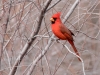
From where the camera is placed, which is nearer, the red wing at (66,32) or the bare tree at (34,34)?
the bare tree at (34,34)

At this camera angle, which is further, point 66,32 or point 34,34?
point 66,32

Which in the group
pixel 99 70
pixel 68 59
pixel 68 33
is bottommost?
pixel 99 70

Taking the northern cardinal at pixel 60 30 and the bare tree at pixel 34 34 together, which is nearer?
the bare tree at pixel 34 34

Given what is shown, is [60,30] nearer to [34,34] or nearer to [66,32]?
[66,32]

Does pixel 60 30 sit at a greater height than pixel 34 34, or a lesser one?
lesser

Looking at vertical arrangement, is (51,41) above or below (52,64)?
above

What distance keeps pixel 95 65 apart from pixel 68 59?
2.01 feet

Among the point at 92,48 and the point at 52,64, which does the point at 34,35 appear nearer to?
the point at 52,64

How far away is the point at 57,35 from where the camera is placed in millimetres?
4949

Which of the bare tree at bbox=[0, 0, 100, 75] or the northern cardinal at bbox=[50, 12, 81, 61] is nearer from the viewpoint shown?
the bare tree at bbox=[0, 0, 100, 75]

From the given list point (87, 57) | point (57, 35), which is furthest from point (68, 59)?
point (57, 35)

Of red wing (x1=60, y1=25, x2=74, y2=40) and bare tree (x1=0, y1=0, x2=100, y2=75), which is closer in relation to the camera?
bare tree (x1=0, y1=0, x2=100, y2=75)

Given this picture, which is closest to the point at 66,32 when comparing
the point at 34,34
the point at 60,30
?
the point at 60,30

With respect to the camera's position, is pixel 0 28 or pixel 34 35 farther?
pixel 0 28
